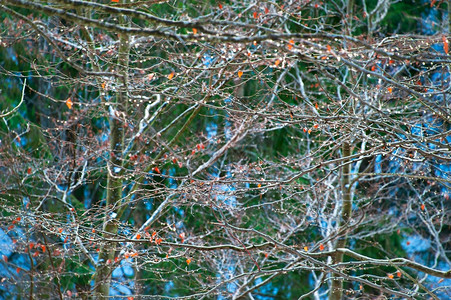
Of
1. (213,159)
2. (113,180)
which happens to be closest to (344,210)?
(213,159)

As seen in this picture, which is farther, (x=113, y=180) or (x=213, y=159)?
(x=213, y=159)

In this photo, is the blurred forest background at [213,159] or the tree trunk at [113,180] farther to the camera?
the tree trunk at [113,180]

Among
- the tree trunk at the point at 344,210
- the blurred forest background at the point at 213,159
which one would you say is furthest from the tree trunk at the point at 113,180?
the tree trunk at the point at 344,210

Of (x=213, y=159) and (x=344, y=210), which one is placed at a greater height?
(x=213, y=159)

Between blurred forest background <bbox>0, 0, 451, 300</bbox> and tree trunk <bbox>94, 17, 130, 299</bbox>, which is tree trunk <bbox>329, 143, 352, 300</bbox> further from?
tree trunk <bbox>94, 17, 130, 299</bbox>

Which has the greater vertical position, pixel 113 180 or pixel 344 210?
pixel 113 180

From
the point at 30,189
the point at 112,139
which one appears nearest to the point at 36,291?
the point at 30,189

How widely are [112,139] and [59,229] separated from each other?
2788 mm

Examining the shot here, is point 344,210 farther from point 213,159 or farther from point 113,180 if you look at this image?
point 113,180

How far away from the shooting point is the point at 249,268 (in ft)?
30.4

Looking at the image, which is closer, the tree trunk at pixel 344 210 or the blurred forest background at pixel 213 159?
the blurred forest background at pixel 213 159

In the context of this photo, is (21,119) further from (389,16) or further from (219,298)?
(389,16)

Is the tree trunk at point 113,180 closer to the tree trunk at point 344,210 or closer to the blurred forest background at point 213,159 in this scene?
the blurred forest background at point 213,159

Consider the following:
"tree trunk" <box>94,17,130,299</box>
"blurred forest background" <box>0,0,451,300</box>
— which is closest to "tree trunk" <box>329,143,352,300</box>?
"blurred forest background" <box>0,0,451,300</box>
